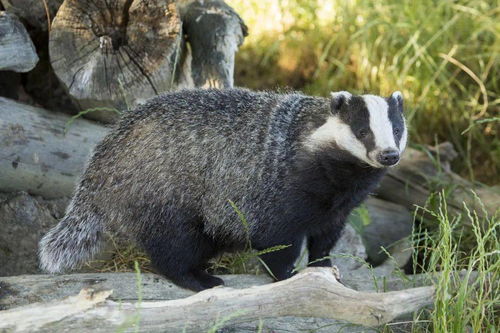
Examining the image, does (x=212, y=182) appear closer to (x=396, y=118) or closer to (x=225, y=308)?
(x=396, y=118)

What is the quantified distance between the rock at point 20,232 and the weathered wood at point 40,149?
3.9 inches

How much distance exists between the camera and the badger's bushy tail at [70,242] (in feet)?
13.2

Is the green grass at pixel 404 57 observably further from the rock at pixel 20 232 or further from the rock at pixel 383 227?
the rock at pixel 20 232

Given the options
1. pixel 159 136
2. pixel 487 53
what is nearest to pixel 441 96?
pixel 487 53

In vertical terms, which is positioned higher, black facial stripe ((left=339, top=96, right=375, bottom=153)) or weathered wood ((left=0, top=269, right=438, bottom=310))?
black facial stripe ((left=339, top=96, right=375, bottom=153))

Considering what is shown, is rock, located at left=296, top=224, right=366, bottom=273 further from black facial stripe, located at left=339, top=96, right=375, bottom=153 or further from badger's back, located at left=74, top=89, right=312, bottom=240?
black facial stripe, located at left=339, top=96, right=375, bottom=153

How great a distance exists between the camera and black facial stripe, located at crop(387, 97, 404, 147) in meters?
3.78

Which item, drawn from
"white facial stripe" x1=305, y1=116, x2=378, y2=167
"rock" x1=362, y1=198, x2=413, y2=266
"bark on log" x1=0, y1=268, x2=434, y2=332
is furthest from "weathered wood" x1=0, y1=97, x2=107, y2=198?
"rock" x1=362, y1=198, x2=413, y2=266

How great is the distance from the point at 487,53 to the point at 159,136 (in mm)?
3521

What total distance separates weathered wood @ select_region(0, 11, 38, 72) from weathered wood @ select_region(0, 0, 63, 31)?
0.25 m

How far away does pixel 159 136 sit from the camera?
13.5ft

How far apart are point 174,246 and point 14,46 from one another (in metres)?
1.51

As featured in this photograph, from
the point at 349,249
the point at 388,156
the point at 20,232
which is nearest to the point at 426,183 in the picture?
the point at 349,249

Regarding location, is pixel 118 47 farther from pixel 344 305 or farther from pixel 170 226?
pixel 344 305
